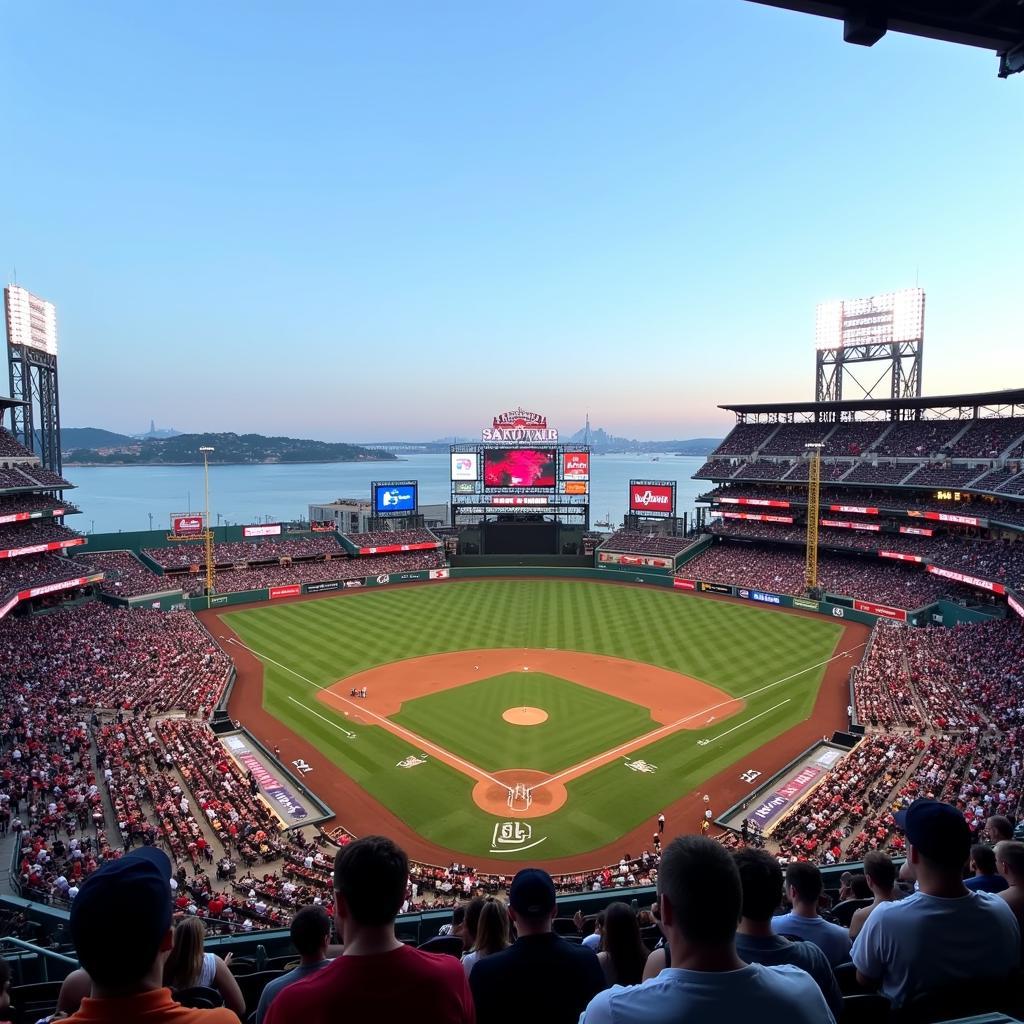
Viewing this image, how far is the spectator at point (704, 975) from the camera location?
247cm

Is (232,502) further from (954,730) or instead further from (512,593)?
(954,730)

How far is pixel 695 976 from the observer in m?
2.56

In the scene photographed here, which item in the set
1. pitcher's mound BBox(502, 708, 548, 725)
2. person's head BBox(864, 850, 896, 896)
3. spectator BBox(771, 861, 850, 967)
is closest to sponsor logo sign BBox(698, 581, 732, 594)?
pitcher's mound BBox(502, 708, 548, 725)

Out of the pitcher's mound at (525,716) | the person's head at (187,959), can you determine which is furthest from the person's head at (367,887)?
the pitcher's mound at (525,716)

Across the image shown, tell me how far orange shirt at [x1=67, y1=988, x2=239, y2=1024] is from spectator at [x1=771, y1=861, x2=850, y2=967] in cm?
459

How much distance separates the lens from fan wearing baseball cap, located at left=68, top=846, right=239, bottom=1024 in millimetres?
2533

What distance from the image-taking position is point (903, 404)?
59.1 metres

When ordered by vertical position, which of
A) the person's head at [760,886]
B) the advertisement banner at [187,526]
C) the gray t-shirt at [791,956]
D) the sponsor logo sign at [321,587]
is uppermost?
the person's head at [760,886]

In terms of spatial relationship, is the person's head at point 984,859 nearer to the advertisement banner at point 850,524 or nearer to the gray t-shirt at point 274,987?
the gray t-shirt at point 274,987

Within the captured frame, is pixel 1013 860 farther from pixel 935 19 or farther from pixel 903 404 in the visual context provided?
pixel 903 404

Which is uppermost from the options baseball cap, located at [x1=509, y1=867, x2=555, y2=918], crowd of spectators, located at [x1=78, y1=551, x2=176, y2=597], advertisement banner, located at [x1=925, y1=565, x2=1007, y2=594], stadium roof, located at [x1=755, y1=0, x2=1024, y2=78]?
stadium roof, located at [x1=755, y1=0, x2=1024, y2=78]

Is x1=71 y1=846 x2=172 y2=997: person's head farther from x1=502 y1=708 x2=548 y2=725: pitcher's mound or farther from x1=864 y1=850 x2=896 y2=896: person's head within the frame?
x1=502 y1=708 x2=548 y2=725: pitcher's mound

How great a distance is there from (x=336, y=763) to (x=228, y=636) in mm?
21424

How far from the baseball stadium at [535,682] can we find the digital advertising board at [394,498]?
0.50 metres
